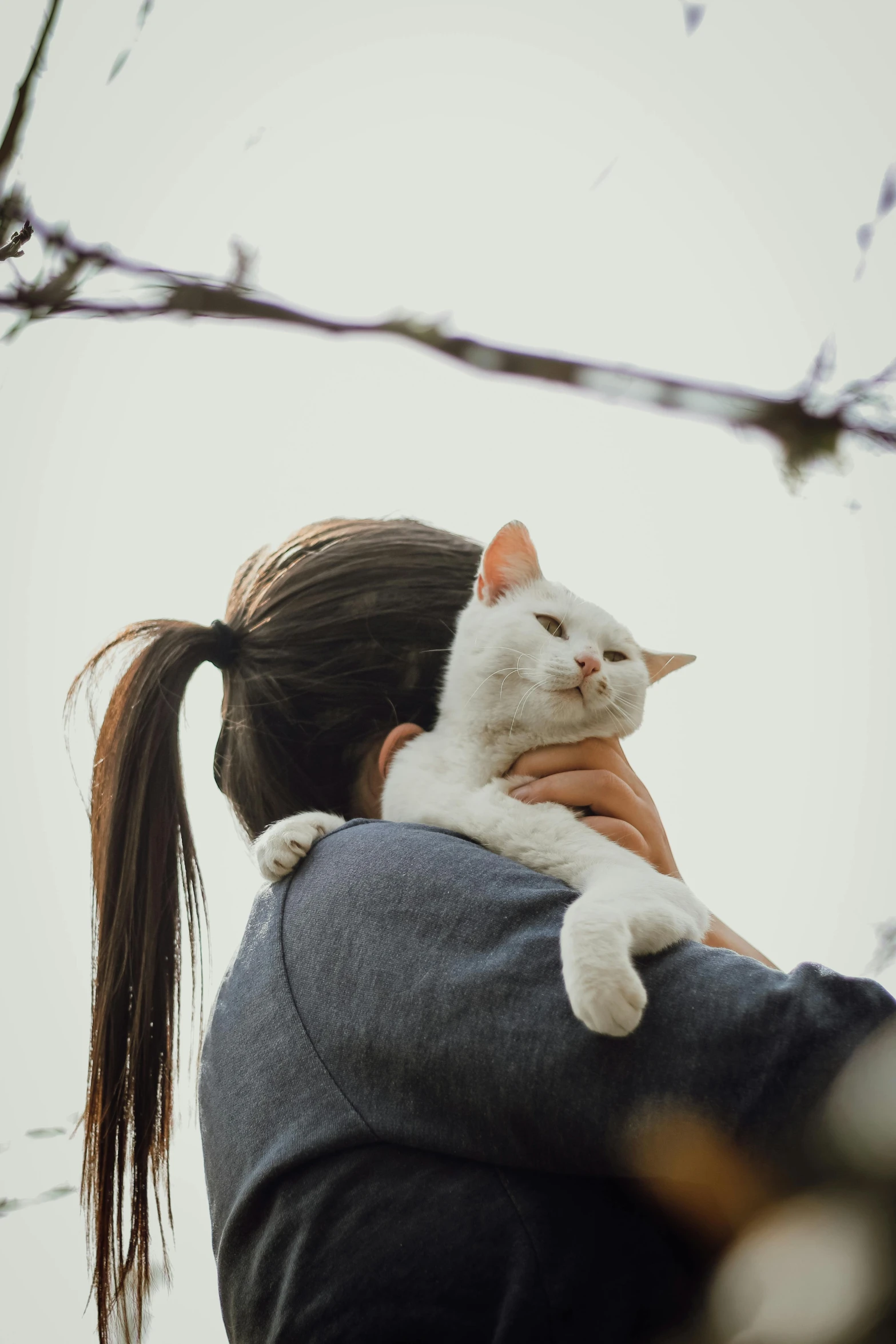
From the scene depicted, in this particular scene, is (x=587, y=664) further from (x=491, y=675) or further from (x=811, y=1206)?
(x=811, y=1206)

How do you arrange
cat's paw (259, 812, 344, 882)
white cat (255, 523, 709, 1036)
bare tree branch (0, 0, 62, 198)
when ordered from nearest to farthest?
bare tree branch (0, 0, 62, 198) < white cat (255, 523, 709, 1036) < cat's paw (259, 812, 344, 882)

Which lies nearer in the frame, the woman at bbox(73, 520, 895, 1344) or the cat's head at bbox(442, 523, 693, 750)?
the woman at bbox(73, 520, 895, 1344)

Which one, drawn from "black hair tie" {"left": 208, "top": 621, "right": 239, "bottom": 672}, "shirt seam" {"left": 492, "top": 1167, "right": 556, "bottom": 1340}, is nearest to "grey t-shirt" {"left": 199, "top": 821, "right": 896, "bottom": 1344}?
"shirt seam" {"left": 492, "top": 1167, "right": 556, "bottom": 1340}

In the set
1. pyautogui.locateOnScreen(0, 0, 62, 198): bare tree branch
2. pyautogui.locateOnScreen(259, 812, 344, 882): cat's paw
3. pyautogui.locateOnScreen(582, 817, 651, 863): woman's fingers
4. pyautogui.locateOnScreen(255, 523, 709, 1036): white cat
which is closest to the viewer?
pyautogui.locateOnScreen(0, 0, 62, 198): bare tree branch

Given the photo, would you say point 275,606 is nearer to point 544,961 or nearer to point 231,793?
point 231,793

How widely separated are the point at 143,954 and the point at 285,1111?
1.67 ft

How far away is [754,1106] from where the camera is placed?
0.89 m

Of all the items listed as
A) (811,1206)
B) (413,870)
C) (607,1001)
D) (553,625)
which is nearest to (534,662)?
(553,625)

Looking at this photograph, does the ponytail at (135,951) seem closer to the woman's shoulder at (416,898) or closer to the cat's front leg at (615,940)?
the woman's shoulder at (416,898)

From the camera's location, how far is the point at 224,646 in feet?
6.20

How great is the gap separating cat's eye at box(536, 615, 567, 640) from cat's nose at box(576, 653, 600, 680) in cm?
15

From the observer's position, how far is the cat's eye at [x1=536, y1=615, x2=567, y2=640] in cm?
199

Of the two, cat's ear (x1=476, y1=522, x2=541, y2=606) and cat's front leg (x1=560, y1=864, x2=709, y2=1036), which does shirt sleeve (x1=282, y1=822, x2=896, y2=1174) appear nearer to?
cat's front leg (x1=560, y1=864, x2=709, y2=1036)

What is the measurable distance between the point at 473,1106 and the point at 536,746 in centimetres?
91
